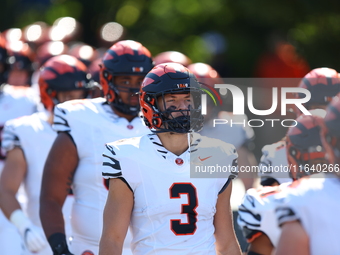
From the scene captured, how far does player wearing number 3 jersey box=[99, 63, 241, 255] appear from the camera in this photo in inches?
114

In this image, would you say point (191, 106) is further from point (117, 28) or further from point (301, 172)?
point (117, 28)

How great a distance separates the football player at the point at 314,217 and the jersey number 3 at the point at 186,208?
2.47ft

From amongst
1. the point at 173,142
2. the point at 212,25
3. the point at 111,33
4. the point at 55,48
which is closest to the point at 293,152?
the point at 173,142

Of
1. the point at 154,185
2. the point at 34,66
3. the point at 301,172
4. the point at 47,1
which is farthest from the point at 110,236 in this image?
the point at 47,1

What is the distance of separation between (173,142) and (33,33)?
6795 millimetres

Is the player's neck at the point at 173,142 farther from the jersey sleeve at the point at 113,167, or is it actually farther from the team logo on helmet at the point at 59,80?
the team logo on helmet at the point at 59,80

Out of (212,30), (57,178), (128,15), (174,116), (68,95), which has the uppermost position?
(128,15)

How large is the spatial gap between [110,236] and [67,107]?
1202 mm

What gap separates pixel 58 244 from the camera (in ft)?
11.6

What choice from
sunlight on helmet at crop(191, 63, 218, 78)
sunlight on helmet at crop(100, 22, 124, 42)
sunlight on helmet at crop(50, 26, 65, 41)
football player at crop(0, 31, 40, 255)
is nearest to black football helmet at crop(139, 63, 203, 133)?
sunlight on helmet at crop(191, 63, 218, 78)

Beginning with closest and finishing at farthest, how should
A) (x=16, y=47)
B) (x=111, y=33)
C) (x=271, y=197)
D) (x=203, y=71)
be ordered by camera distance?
(x=271, y=197) < (x=203, y=71) < (x=16, y=47) < (x=111, y=33)

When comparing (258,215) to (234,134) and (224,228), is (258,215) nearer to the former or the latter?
(224,228)

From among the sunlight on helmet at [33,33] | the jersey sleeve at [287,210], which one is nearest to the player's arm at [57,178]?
the jersey sleeve at [287,210]

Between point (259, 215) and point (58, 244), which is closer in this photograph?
point (259, 215)
